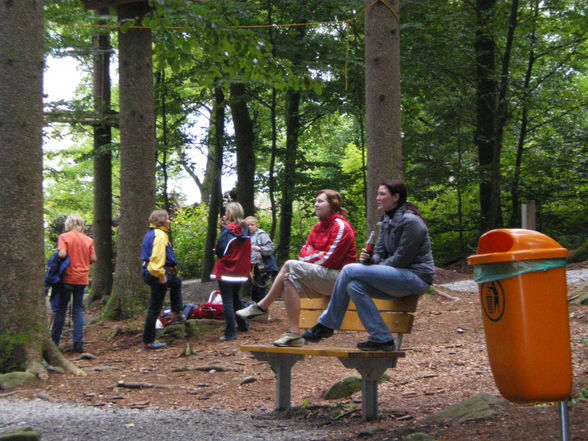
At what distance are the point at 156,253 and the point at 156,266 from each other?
0.64ft

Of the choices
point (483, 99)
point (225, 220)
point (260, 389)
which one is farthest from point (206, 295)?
point (260, 389)

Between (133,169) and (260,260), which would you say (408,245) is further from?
(133,169)

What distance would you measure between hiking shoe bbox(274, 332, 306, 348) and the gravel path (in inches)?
24.8

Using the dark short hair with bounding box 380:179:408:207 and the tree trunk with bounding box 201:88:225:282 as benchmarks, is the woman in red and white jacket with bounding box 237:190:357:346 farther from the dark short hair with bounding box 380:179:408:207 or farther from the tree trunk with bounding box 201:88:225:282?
the tree trunk with bounding box 201:88:225:282

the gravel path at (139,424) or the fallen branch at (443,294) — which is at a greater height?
the fallen branch at (443,294)

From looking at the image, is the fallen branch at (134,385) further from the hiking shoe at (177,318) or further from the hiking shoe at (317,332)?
the hiking shoe at (177,318)

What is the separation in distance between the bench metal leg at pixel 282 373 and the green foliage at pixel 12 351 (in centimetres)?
306

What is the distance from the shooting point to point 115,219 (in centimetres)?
3222

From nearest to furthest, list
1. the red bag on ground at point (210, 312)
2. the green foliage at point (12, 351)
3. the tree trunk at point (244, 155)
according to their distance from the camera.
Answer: the green foliage at point (12, 351) < the red bag on ground at point (210, 312) < the tree trunk at point (244, 155)

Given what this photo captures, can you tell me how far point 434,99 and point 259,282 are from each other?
9859 mm

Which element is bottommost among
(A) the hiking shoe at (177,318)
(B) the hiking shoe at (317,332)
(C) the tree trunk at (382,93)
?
(A) the hiking shoe at (177,318)

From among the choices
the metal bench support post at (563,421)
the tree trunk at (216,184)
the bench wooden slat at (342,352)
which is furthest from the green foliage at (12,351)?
the tree trunk at (216,184)

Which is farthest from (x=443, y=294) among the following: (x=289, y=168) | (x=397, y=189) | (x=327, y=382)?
(x=289, y=168)

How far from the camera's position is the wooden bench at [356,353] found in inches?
241
